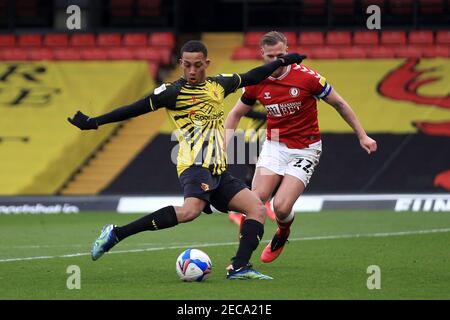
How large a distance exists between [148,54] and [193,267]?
16126 millimetres

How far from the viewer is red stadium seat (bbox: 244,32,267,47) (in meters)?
25.7

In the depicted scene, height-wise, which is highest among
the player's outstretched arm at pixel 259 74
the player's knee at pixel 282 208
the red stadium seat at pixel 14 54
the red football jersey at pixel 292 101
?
the player's outstretched arm at pixel 259 74

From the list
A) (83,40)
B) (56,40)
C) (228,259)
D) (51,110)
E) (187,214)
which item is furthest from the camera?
(56,40)

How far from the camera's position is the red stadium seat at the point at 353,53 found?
2423 cm

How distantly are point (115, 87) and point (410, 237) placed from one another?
10959mm

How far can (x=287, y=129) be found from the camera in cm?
1110

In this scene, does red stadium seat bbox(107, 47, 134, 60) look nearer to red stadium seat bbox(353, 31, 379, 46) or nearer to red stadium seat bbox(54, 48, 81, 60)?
red stadium seat bbox(54, 48, 81, 60)

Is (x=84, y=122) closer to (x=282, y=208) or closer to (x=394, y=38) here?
(x=282, y=208)

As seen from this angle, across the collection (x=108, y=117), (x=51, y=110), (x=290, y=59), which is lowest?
(x=51, y=110)

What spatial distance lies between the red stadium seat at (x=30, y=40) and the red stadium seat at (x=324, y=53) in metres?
6.72

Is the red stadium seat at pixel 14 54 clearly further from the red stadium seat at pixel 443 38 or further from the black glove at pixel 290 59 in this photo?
the black glove at pixel 290 59

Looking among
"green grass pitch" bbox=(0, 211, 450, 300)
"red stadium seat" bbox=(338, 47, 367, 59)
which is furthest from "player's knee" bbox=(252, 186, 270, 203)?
"red stadium seat" bbox=(338, 47, 367, 59)

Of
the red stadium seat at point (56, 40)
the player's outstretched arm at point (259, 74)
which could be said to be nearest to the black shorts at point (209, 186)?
the player's outstretched arm at point (259, 74)

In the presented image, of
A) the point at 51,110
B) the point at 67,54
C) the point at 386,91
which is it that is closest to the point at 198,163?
the point at 386,91
